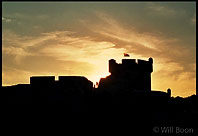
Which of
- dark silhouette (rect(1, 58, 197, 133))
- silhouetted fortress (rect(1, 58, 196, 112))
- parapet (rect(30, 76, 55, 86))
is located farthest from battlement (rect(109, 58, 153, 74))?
parapet (rect(30, 76, 55, 86))

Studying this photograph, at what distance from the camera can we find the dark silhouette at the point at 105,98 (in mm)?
29609

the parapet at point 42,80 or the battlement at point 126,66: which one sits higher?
the battlement at point 126,66

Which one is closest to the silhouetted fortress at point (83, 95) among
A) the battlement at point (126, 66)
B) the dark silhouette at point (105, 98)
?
the dark silhouette at point (105, 98)

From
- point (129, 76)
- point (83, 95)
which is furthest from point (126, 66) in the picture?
point (83, 95)

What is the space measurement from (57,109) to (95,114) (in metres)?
3.60

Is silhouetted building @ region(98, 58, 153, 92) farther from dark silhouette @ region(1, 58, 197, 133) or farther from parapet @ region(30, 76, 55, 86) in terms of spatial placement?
parapet @ region(30, 76, 55, 86)

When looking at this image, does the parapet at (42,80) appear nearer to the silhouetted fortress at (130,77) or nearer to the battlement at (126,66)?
the silhouetted fortress at (130,77)

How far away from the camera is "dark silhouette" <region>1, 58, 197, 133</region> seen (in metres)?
29.6

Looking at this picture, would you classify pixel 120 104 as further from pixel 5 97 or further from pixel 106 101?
pixel 5 97

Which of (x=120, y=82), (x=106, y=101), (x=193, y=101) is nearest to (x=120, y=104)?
(x=106, y=101)

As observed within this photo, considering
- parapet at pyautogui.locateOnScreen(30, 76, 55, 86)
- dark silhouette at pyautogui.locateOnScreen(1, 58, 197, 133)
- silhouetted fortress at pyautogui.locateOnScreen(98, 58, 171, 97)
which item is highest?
silhouetted fortress at pyautogui.locateOnScreen(98, 58, 171, 97)

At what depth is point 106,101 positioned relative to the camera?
3198 centimetres

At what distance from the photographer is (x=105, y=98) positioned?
32.2m

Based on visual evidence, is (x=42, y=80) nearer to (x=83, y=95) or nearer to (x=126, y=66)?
(x=83, y=95)
